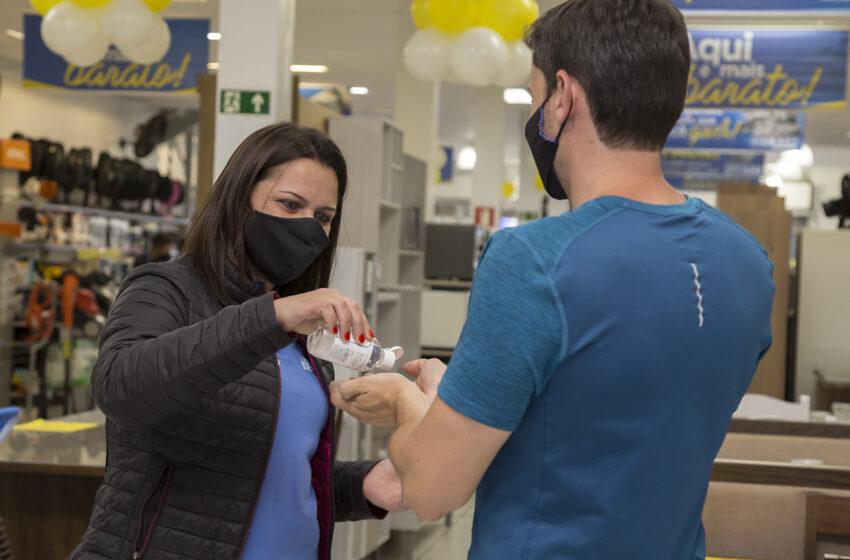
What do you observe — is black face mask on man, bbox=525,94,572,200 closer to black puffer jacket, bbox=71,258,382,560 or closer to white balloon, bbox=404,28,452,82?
black puffer jacket, bbox=71,258,382,560

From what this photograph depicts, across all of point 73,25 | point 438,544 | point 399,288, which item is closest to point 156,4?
point 73,25

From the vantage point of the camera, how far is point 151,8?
6.95 metres

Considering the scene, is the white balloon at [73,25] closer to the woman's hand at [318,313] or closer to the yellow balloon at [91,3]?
the yellow balloon at [91,3]

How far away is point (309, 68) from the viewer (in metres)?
14.5

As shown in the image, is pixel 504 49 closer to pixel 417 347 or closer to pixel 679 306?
pixel 417 347

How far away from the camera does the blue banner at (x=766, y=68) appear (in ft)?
31.0

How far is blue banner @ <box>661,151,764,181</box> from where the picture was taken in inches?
776

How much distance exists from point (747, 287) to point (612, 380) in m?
0.25

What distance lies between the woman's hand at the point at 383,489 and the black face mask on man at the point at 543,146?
32.4 inches

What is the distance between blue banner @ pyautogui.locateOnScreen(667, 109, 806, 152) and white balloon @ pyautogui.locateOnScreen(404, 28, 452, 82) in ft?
21.6

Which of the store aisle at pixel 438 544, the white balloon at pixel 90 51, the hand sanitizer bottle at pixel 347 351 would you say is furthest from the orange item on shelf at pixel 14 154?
the hand sanitizer bottle at pixel 347 351

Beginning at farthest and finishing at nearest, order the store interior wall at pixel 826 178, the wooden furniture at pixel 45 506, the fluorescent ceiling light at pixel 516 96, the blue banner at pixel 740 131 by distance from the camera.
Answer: the store interior wall at pixel 826 178, the fluorescent ceiling light at pixel 516 96, the blue banner at pixel 740 131, the wooden furniture at pixel 45 506

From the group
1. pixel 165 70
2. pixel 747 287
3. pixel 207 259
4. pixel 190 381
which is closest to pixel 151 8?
pixel 165 70

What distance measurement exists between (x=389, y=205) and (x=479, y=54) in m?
1.26
